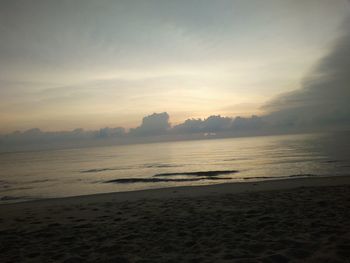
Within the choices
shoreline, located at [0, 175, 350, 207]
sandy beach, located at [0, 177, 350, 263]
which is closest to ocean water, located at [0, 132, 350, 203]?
shoreline, located at [0, 175, 350, 207]

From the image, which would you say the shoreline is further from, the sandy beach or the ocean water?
the ocean water

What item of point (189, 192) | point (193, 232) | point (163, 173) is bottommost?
point (163, 173)

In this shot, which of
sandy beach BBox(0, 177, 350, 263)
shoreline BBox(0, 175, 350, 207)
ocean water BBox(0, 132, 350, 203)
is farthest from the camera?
ocean water BBox(0, 132, 350, 203)

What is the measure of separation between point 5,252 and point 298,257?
6.86 meters

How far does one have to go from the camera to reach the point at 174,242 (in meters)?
6.96

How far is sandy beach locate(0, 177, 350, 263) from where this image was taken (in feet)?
19.7

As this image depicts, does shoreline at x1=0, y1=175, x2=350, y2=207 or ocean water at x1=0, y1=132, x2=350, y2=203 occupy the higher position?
shoreline at x1=0, y1=175, x2=350, y2=207

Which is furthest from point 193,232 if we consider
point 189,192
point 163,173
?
point 163,173

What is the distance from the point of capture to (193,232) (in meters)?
7.68

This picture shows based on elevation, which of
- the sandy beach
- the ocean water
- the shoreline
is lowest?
the ocean water

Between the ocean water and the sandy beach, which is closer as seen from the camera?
the sandy beach

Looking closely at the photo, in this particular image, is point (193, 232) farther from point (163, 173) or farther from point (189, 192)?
point (163, 173)

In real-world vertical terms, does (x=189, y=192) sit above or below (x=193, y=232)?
below

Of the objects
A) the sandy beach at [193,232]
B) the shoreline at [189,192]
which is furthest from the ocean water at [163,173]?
the sandy beach at [193,232]
